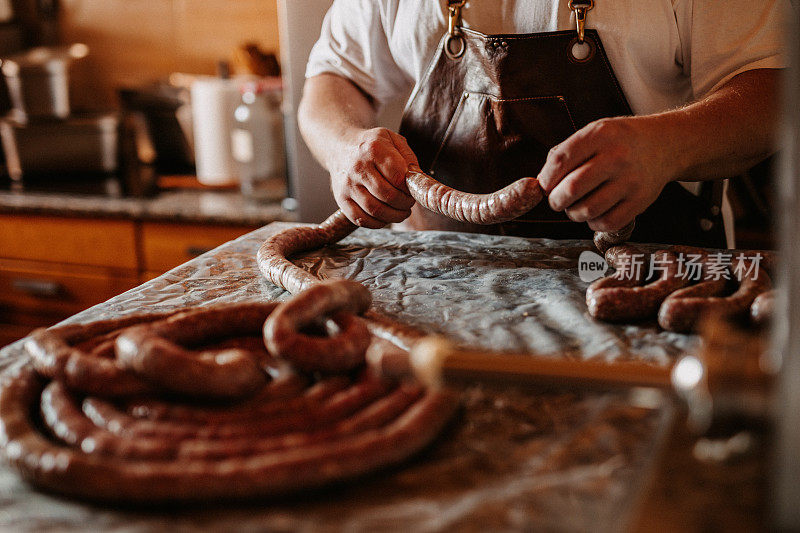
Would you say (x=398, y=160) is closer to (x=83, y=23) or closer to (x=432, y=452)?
(x=432, y=452)

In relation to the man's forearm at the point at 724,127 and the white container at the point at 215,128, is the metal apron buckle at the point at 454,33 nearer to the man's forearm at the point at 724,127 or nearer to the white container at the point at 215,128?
the man's forearm at the point at 724,127

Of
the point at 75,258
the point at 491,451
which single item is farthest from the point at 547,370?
the point at 75,258

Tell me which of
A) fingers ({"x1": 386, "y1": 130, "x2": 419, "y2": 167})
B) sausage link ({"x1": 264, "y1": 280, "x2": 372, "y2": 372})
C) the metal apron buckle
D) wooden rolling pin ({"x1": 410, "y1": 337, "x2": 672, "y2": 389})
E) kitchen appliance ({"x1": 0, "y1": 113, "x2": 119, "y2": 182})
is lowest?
kitchen appliance ({"x1": 0, "y1": 113, "x2": 119, "y2": 182})

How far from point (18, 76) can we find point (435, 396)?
3.28m

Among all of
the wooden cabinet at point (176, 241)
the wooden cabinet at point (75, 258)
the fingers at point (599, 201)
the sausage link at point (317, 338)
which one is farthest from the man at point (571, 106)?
the wooden cabinet at point (75, 258)

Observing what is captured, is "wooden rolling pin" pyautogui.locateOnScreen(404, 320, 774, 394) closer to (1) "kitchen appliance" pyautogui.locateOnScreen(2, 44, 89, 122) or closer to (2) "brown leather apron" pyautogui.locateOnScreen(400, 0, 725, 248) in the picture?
(2) "brown leather apron" pyautogui.locateOnScreen(400, 0, 725, 248)

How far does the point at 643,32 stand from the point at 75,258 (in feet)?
7.98

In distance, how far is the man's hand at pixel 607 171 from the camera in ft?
4.78

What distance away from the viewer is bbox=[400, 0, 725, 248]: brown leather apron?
1.87 meters

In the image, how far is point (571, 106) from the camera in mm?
1895

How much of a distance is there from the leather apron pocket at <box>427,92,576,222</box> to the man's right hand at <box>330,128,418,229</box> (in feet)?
0.77

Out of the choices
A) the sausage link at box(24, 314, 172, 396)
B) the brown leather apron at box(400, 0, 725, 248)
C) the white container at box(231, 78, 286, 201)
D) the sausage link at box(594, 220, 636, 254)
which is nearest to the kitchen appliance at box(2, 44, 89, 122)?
the white container at box(231, 78, 286, 201)

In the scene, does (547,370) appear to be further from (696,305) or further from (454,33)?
(454,33)

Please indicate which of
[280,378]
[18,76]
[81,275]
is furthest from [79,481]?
[18,76]
